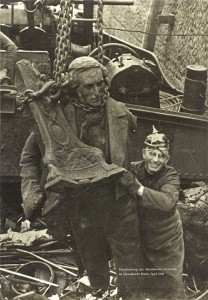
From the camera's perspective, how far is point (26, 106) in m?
3.23

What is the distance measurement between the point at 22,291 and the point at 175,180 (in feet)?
5.61

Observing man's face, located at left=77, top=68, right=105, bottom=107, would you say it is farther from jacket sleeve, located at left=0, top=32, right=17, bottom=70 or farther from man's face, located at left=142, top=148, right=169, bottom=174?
jacket sleeve, located at left=0, top=32, right=17, bottom=70

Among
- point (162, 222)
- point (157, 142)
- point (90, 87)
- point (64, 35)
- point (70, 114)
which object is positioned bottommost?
point (162, 222)

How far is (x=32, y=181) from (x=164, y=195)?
0.84 meters

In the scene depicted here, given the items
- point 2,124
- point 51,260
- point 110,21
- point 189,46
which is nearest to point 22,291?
point 51,260

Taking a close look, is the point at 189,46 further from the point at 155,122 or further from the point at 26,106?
the point at 26,106

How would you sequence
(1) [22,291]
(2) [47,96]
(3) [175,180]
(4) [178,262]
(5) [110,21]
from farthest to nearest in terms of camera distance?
(5) [110,21]
(1) [22,291]
(4) [178,262]
(3) [175,180]
(2) [47,96]

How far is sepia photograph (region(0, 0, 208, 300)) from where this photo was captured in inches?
125

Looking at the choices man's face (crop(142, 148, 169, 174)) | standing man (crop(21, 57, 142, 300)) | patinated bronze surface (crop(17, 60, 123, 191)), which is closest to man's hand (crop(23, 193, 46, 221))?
standing man (crop(21, 57, 142, 300))

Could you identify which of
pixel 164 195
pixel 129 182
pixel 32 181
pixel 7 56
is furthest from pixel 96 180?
pixel 7 56

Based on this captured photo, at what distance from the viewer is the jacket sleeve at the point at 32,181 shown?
3.32m

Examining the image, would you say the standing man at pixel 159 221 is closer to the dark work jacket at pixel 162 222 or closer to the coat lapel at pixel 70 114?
the dark work jacket at pixel 162 222

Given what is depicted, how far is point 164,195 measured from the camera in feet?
11.5

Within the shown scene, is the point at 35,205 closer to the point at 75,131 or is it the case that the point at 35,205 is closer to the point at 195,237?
the point at 75,131
